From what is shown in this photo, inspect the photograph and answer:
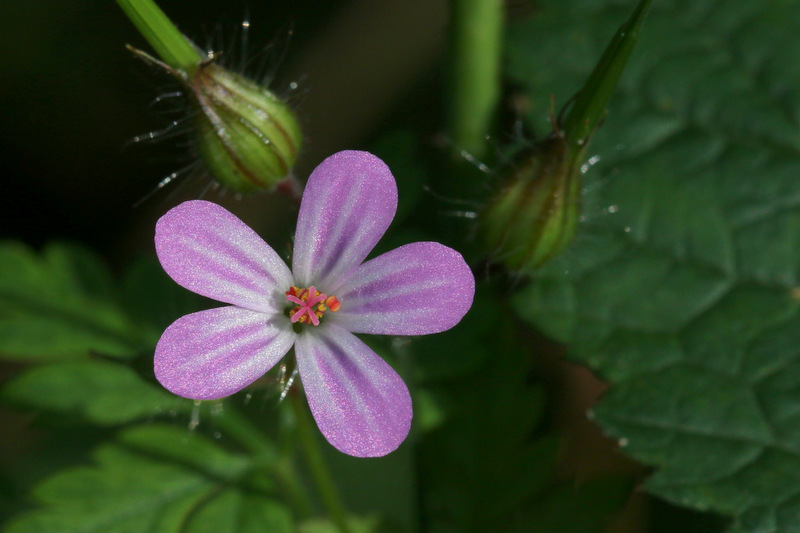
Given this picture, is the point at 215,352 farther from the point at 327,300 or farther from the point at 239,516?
the point at 239,516

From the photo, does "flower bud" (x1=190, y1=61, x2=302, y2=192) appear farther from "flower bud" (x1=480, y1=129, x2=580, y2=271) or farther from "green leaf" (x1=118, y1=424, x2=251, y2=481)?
"green leaf" (x1=118, y1=424, x2=251, y2=481)

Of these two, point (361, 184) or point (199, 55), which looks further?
point (199, 55)

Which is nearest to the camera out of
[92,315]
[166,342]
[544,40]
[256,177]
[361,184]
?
[166,342]

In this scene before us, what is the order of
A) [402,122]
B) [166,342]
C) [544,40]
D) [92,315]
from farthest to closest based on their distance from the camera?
[402,122]
[544,40]
[92,315]
[166,342]

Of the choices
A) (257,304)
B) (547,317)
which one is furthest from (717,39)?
(257,304)

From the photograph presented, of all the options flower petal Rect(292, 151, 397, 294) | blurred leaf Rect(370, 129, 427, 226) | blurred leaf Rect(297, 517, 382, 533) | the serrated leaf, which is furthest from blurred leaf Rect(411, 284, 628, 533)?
flower petal Rect(292, 151, 397, 294)

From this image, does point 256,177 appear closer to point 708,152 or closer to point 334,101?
point 708,152
